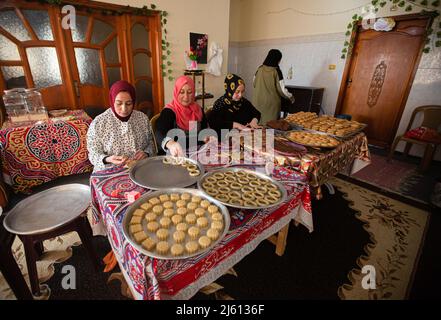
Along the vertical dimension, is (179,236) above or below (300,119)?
below

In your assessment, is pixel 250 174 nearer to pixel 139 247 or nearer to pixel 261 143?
pixel 261 143

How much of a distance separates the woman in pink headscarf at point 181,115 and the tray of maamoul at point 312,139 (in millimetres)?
914

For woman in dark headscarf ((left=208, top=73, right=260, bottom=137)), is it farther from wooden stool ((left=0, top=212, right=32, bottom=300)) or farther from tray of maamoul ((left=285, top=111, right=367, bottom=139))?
wooden stool ((left=0, top=212, right=32, bottom=300))

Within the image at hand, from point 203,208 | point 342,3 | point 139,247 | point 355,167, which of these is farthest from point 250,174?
point 342,3

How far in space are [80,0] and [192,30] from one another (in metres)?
2.00

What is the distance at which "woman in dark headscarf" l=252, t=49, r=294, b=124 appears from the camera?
11.3 feet

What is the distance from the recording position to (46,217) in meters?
1.33

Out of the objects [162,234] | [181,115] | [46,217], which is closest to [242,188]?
[162,234]

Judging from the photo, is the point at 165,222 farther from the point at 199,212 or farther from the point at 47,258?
the point at 47,258

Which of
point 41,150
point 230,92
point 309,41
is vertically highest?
point 309,41

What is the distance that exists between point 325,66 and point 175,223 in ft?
18.0

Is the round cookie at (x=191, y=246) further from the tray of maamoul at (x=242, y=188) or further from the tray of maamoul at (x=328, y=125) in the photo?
the tray of maamoul at (x=328, y=125)

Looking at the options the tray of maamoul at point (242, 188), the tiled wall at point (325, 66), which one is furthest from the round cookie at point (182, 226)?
the tiled wall at point (325, 66)

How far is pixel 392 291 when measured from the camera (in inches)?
67.0
